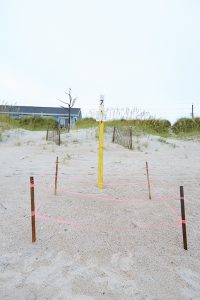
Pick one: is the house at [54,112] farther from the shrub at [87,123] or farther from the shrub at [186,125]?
the shrub at [186,125]

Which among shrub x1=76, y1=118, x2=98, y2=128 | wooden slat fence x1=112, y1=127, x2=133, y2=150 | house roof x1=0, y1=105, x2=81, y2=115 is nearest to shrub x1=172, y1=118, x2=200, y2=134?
shrub x1=76, y1=118, x2=98, y2=128

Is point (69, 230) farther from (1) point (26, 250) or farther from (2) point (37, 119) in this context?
(2) point (37, 119)

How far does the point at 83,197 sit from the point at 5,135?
36.2 feet

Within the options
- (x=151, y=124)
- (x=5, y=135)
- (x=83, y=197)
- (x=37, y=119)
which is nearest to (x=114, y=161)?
(x=83, y=197)

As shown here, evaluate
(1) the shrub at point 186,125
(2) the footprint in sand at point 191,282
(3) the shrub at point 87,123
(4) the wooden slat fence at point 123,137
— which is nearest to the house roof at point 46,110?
(3) the shrub at point 87,123

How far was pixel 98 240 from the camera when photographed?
9.93ft

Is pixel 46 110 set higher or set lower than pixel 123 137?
higher

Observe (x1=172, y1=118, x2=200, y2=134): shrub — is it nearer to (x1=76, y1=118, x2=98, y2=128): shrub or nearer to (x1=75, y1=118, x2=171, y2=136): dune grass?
(x1=75, y1=118, x2=171, y2=136): dune grass

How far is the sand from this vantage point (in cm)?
222

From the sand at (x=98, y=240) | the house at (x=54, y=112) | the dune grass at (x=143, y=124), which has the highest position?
the house at (x=54, y=112)

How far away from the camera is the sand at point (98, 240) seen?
2.22 m

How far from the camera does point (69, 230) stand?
324 centimetres

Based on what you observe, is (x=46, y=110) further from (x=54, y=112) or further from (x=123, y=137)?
(x=123, y=137)

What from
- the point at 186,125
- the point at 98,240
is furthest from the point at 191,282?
the point at 186,125
